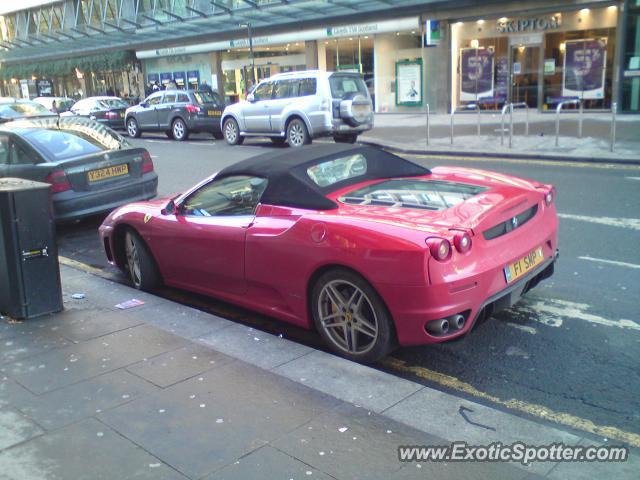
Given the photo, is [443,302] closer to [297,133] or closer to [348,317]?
[348,317]

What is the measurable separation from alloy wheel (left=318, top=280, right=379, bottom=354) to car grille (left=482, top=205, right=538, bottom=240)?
903mm

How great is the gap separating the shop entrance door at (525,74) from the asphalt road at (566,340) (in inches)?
631

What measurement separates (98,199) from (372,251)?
19.0ft

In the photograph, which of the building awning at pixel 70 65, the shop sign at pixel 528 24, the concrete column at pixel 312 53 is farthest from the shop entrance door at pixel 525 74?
the building awning at pixel 70 65

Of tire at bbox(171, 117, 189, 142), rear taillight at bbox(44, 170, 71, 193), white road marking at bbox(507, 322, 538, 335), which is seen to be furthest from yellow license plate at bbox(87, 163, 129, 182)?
tire at bbox(171, 117, 189, 142)

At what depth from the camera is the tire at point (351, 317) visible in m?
4.14

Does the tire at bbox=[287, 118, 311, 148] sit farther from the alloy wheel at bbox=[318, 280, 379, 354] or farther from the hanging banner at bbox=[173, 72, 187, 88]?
the hanging banner at bbox=[173, 72, 187, 88]

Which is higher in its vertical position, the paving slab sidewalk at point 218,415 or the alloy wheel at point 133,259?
the alloy wheel at point 133,259

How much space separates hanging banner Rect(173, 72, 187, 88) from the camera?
3625 cm

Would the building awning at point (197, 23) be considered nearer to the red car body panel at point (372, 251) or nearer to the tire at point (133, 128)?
the tire at point (133, 128)

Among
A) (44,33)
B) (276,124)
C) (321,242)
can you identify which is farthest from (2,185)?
(44,33)

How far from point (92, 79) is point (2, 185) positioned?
43034mm

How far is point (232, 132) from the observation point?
19.6 metres

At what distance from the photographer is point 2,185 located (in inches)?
200
